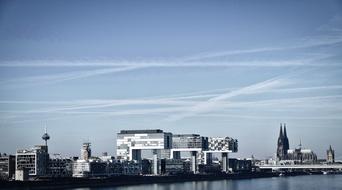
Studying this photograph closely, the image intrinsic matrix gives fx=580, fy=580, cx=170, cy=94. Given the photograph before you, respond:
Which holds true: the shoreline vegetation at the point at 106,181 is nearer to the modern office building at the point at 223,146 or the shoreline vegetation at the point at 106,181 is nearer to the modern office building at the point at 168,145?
the modern office building at the point at 223,146

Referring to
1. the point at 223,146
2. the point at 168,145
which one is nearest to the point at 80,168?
the point at 168,145

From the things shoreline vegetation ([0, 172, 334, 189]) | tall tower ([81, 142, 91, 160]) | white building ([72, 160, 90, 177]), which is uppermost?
tall tower ([81, 142, 91, 160])

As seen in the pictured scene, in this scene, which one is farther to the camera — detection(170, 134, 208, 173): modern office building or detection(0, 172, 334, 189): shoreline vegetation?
detection(170, 134, 208, 173): modern office building

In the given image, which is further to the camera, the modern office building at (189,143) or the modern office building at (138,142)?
the modern office building at (189,143)

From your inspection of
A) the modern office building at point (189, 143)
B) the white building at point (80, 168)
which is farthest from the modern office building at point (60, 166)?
the modern office building at point (189, 143)

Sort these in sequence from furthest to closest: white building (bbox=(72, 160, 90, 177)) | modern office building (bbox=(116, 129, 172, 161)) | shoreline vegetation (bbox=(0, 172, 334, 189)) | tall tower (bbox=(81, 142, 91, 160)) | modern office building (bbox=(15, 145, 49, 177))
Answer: modern office building (bbox=(116, 129, 172, 161))
tall tower (bbox=(81, 142, 91, 160))
white building (bbox=(72, 160, 90, 177))
modern office building (bbox=(15, 145, 49, 177))
shoreline vegetation (bbox=(0, 172, 334, 189))

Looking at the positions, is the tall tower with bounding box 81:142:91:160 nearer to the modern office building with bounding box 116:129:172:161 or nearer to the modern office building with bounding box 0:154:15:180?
the modern office building with bounding box 116:129:172:161

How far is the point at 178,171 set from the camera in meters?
125

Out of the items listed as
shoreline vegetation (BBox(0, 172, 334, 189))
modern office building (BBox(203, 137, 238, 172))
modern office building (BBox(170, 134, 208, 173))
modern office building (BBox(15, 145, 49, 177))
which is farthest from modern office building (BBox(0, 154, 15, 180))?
modern office building (BBox(203, 137, 238, 172))

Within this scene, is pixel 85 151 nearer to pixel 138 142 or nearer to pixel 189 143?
pixel 138 142

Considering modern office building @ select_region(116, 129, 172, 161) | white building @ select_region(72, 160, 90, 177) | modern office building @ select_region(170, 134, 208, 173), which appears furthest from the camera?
modern office building @ select_region(170, 134, 208, 173)

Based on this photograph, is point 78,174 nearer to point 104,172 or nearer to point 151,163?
point 104,172

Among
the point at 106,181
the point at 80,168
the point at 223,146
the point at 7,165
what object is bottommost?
the point at 106,181

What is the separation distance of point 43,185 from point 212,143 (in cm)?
6574
